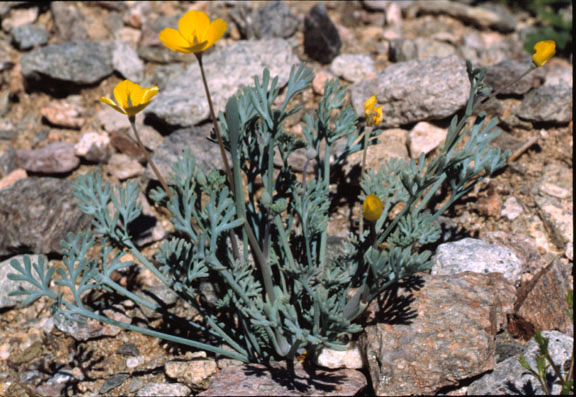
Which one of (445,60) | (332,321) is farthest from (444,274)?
(445,60)

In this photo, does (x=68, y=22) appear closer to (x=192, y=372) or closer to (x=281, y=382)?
(x=192, y=372)

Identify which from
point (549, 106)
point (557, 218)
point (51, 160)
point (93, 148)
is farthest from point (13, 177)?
point (549, 106)

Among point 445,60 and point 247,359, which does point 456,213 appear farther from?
point 247,359

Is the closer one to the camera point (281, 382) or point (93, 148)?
point (281, 382)

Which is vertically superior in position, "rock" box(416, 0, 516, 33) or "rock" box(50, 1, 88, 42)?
"rock" box(50, 1, 88, 42)

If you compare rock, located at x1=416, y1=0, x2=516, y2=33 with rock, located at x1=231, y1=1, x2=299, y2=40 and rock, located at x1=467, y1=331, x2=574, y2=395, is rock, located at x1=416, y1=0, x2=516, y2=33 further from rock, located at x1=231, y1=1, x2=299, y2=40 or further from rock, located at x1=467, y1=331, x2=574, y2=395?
rock, located at x1=467, y1=331, x2=574, y2=395

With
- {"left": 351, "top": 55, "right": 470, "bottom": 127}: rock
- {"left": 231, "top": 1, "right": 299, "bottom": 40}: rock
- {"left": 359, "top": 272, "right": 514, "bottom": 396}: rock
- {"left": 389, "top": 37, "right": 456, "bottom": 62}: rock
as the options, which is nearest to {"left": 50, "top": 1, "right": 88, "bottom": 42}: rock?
{"left": 231, "top": 1, "right": 299, "bottom": 40}: rock

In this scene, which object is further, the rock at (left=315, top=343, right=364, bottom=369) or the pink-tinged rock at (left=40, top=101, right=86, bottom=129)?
the pink-tinged rock at (left=40, top=101, right=86, bottom=129)

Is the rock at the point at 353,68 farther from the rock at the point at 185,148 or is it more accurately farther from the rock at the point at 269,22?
the rock at the point at 185,148
